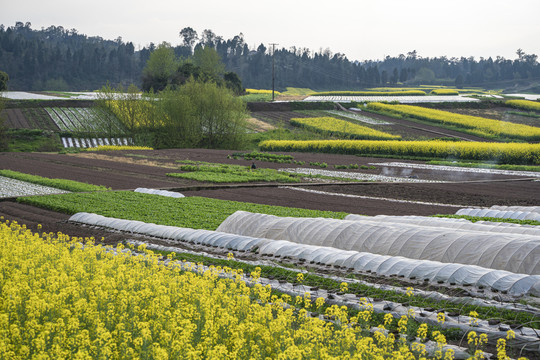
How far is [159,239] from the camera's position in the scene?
1866cm

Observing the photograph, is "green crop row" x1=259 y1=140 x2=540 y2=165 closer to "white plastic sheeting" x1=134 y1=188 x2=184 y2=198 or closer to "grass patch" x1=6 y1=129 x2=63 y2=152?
"grass patch" x1=6 y1=129 x2=63 y2=152

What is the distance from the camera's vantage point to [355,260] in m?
13.8

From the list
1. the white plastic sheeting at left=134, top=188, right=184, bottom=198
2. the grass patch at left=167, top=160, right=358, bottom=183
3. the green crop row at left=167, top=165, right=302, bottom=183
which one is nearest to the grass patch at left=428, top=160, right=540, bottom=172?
the grass patch at left=167, top=160, right=358, bottom=183

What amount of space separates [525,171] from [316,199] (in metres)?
20.0

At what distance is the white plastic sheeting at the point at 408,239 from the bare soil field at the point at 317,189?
7.06m

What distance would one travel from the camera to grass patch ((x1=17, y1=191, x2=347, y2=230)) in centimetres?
2152

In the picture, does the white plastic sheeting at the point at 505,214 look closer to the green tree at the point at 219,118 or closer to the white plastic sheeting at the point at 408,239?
the white plastic sheeting at the point at 408,239

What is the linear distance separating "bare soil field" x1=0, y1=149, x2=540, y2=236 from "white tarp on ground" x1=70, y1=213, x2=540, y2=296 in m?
4.06

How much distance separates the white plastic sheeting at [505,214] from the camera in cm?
2117

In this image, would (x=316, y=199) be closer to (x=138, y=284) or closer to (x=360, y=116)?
(x=138, y=284)

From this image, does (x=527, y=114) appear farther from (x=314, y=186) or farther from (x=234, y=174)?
(x=314, y=186)

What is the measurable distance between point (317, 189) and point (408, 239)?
58.3 feet

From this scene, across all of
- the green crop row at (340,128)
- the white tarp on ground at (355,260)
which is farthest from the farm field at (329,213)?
the green crop row at (340,128)

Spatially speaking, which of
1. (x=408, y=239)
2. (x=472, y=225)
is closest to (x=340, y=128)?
(x=472, y=225)
